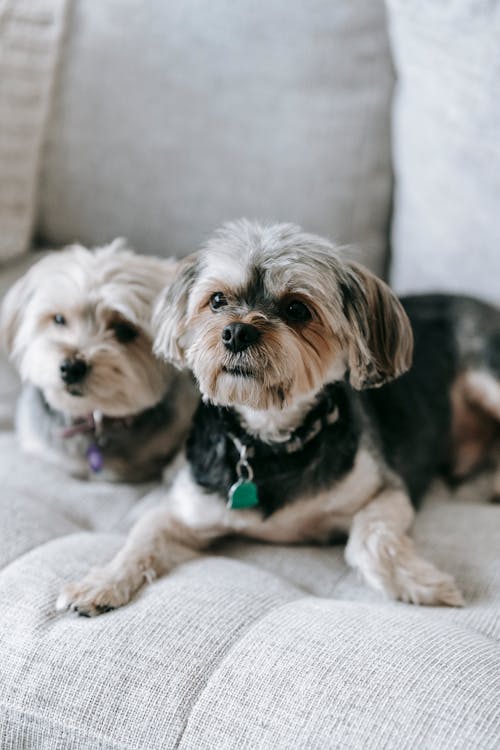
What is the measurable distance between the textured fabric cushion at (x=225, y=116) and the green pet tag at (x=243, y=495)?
87cm

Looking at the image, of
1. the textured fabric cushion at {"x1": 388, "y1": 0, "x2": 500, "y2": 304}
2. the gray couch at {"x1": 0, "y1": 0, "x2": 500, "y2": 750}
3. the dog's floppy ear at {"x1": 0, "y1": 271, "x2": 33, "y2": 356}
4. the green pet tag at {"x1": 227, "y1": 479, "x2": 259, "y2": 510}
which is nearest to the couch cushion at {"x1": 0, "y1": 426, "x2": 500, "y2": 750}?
the gray couch at {"x1": 0, "y1": 0, "x2": 500, "y2": 750}

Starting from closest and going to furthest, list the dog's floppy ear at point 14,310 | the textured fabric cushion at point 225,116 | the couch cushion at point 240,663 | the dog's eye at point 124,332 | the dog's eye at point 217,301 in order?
the couch cushion at point 240,663
the dog's eye at point 217,301
the dog's eye at point 124,332
the dog's floppy ear at point 14,310
the textured fabric cushion at point 225,116

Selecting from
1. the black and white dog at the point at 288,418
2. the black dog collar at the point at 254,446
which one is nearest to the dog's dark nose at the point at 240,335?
the black and white dog at the point at 288,418

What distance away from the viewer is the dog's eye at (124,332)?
1.88 m

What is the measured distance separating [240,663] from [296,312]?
630mm

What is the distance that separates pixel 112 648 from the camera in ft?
4.20

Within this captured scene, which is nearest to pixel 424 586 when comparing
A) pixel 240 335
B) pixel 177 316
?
pixel 240 335

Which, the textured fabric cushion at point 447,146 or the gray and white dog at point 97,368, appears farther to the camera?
the textured fabric cushion at point 447,146

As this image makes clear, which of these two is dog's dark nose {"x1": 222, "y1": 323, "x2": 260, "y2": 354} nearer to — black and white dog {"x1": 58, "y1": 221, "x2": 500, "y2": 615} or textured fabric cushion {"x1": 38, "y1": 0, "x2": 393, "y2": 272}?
black and white dog {"x1": 58, "y1": 221, "x2": 500, "y2": 615}

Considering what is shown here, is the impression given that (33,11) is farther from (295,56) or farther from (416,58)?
(416,58)

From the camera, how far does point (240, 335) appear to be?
140cm

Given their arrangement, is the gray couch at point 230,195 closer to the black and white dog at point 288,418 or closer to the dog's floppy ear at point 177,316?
the black and white dog at point 288,418

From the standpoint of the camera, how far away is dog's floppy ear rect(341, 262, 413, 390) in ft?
4.87

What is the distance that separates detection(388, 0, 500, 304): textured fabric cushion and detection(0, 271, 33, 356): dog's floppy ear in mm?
1039
